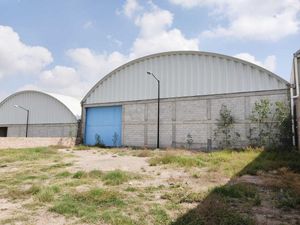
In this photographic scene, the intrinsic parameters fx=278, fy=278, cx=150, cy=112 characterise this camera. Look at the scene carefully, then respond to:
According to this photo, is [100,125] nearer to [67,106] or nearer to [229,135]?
[67,106]

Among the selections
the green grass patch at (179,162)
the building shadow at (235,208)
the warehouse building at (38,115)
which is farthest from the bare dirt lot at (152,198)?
the warehouse building at (38,115)

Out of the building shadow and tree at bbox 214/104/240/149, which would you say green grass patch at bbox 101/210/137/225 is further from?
tree at bbox 214/104/240/149

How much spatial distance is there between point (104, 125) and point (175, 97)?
7719mm

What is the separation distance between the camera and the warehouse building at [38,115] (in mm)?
29883

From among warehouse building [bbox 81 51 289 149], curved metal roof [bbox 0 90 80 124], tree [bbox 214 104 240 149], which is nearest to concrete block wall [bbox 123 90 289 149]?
warehouse building [bbox 81 51 289 149]

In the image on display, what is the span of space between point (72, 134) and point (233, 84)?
55.2ft

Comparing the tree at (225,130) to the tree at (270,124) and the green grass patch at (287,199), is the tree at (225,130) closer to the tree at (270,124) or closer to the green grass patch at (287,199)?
the tree at (270,124)

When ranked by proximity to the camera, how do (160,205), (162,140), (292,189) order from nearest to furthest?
(160,205)
(292,189)
(162,140)

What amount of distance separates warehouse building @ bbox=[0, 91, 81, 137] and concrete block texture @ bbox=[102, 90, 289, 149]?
757 centimetres

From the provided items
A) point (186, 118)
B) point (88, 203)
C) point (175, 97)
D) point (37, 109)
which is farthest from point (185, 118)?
point (37, 109)

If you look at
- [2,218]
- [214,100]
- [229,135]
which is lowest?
[2,218]

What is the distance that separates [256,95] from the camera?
1950 centimetres

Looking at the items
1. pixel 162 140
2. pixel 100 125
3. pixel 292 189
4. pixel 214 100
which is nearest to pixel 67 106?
pixel 100 125

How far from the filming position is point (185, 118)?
72.4ft
